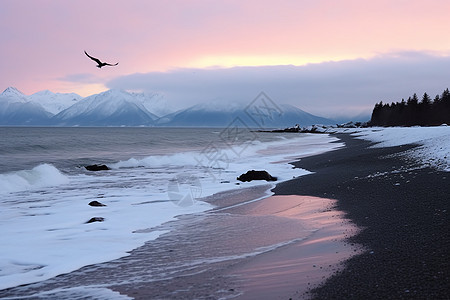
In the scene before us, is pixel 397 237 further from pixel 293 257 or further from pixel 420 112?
pixel 420 112

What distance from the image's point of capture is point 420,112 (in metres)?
102

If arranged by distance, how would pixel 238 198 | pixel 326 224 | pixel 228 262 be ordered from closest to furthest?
pixel 228 262
pixel 326 224
pixel 238 198

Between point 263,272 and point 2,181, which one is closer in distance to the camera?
point 263,272

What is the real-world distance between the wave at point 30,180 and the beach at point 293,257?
13290 mm

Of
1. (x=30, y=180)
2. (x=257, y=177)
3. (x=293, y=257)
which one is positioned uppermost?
(x=30, y=180)

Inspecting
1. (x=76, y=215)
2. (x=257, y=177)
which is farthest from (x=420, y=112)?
(x=76, y=215)

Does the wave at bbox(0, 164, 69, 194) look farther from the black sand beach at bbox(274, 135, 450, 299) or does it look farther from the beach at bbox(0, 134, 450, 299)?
the black sand beach at bbox(274, 135, 450, 299)

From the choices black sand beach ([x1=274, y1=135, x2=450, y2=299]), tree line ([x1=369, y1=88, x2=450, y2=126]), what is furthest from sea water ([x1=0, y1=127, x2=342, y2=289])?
tree line ([x1=369, y1=88, x2=450, y2=126])

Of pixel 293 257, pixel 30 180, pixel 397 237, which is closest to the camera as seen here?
pixel 293 257

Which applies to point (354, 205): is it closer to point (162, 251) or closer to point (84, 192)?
point (162, 251)

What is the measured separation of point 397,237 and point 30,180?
2115cm

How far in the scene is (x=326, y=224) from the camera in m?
8.78

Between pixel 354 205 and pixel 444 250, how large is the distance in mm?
4846

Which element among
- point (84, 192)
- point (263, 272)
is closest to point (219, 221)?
point (263, 272)
